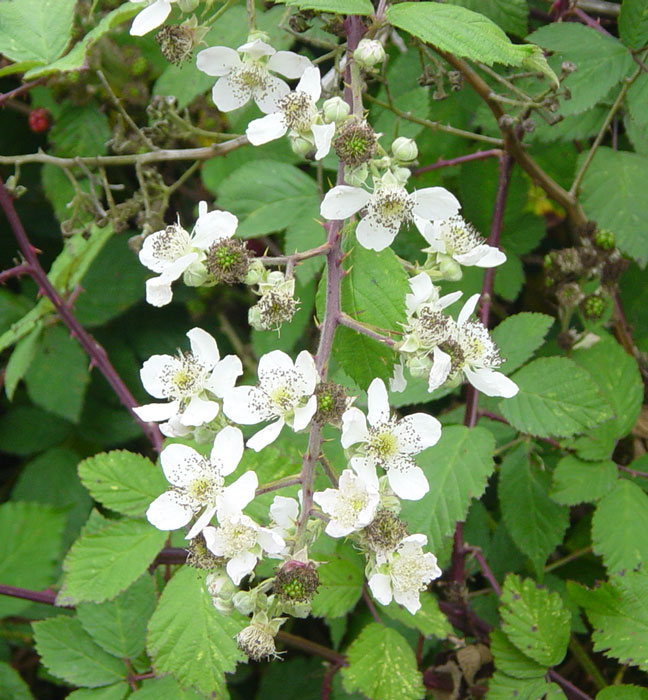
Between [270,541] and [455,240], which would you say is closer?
[270,541]

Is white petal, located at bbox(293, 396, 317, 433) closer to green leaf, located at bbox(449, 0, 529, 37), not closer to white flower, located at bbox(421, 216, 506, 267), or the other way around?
white flower, located at bbox(421, 216, 506, 267)

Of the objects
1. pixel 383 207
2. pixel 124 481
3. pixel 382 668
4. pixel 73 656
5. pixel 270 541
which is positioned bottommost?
pixel 73 656

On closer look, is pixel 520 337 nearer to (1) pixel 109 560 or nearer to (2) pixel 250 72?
(2) pixel 250 72

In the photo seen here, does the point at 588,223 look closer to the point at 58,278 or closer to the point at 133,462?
the point at 133,462

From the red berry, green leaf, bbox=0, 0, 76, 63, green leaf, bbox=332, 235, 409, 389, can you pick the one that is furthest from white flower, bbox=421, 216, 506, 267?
the red berry

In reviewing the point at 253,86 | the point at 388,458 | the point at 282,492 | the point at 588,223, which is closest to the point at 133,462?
the point at 282,492

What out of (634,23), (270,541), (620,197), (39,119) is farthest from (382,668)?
(39,119)

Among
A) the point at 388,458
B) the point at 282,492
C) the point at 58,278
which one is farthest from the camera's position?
the point at 58,278
